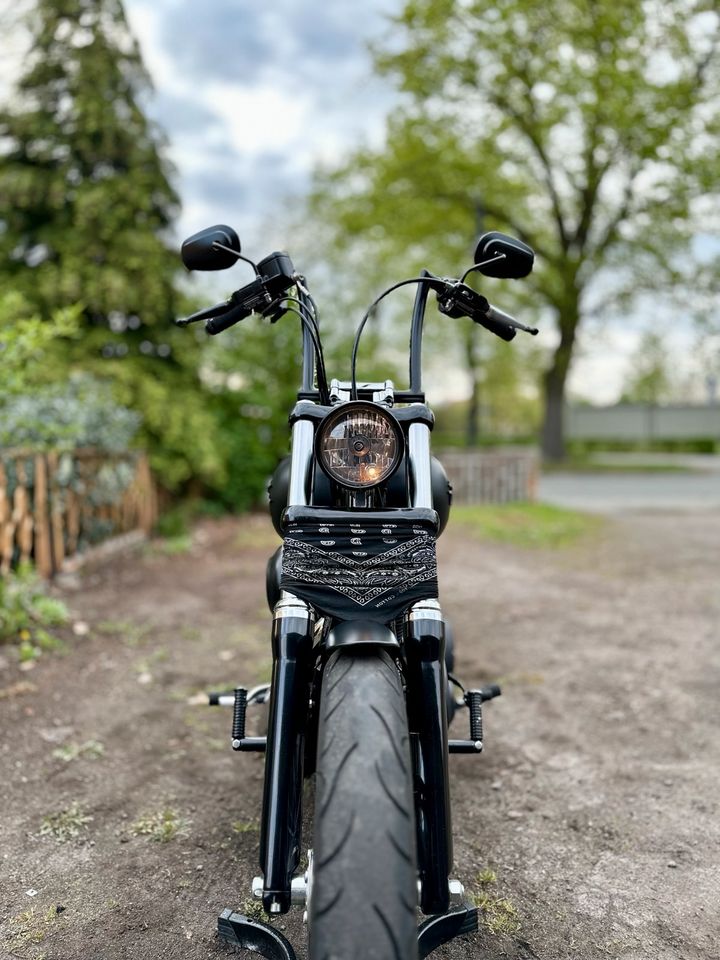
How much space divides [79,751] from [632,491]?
14.1m

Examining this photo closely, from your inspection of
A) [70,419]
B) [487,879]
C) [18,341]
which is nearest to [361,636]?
[487,879]

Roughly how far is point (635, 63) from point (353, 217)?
791cm

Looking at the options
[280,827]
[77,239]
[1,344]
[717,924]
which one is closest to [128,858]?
[280,827]

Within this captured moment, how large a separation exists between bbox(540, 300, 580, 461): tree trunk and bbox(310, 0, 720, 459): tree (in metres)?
0.05

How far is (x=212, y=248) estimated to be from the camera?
7.55 ft

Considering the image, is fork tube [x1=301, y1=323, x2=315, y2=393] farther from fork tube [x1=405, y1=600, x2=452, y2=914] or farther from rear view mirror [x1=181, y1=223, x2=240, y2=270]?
fork tube [x1=405, y1=600, x2=452, y2=914]

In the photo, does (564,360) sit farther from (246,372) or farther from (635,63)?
(246,372)

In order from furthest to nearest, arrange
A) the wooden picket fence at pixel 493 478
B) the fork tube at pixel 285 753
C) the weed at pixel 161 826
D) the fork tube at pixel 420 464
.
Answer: the wooden picket fence at pixel 493 478
the weed at pixel 161 826
the fork tube at pixel 420 464
the fork tube at pixel 285 753

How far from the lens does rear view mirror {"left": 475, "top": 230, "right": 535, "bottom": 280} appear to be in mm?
2377

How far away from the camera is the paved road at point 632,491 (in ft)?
41.9

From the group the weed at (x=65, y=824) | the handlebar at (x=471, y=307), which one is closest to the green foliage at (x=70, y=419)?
the weed at (x=65, y=824)

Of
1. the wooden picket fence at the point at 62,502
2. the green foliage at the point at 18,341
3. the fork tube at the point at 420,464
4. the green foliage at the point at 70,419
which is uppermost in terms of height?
the green foliage at the point at 18,341

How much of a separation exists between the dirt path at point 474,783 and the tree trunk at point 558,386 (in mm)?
16592

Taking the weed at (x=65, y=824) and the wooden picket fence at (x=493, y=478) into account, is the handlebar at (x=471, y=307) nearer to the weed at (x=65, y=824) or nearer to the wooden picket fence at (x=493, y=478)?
the weed at (x=65, y=824)
